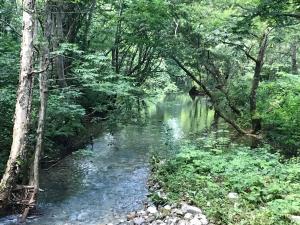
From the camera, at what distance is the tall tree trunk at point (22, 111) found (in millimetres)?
7590

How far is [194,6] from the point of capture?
57.2ft

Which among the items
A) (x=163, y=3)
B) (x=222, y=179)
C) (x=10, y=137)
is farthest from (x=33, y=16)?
(x=163, y=3)

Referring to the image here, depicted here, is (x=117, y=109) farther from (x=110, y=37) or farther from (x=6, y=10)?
(x=110, y=37)

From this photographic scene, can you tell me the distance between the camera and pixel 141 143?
15.8 meters

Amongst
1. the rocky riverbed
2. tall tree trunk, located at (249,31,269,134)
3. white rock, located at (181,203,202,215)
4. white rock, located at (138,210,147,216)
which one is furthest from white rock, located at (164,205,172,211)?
tall tree trunk, located at (249,31,269,134)

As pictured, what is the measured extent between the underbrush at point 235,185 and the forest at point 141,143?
30 millimetres

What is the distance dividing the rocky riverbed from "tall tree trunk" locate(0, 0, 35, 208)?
2.47 metres

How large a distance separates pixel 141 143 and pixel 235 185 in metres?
8.25

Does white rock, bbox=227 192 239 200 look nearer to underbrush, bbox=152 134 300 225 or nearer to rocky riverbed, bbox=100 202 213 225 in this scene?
underbrush, bbox=152 134 300 225

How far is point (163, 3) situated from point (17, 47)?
696cm

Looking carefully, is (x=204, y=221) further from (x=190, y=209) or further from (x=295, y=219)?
(x=295, y=219)

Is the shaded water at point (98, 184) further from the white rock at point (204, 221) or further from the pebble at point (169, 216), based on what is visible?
the white rock at point (204, 221)

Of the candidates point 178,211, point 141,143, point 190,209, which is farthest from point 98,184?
point 141,143

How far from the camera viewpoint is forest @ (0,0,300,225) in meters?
7.63
